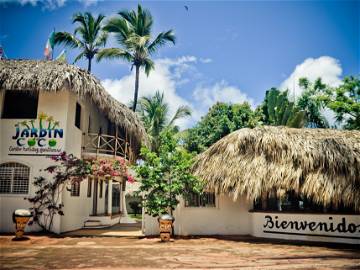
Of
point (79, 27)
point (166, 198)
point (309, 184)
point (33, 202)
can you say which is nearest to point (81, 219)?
point (33, 202)

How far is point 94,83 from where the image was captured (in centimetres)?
1195

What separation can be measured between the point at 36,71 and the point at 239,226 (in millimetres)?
9009

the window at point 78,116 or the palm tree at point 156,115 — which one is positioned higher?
the palm tree at point 156,115

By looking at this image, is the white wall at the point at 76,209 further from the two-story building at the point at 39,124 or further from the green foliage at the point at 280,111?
the green foliage at the point at 280,111

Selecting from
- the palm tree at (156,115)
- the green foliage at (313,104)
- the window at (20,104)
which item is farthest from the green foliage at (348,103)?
the window at (20,104)

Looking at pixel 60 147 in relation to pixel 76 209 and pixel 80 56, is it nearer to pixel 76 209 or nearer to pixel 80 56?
pixel 76 209

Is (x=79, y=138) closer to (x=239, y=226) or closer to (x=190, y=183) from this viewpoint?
(x=190, y=183)

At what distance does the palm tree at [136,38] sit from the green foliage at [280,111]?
7279 mm

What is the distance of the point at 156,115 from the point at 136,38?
201 inches

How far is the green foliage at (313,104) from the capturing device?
70.8 ft

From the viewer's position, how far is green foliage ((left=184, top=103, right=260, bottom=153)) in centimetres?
1847

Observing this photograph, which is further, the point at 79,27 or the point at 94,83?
the point at 79,27

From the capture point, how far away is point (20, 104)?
11.7m

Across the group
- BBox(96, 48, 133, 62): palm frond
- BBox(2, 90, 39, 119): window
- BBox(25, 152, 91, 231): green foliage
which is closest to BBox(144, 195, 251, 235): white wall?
BBox(25, 152, 91, 231): green foliage
